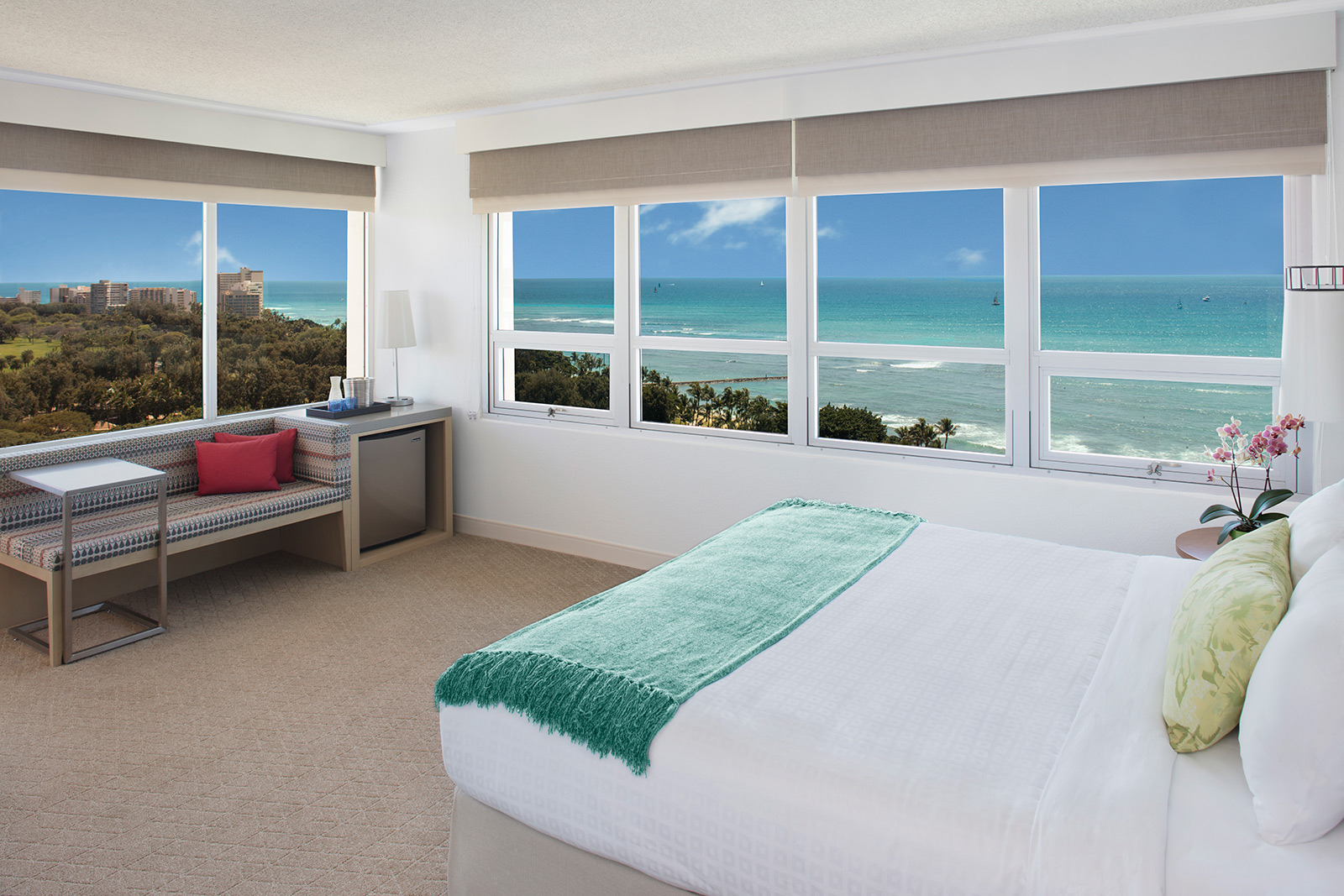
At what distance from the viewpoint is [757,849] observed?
166 centimetres

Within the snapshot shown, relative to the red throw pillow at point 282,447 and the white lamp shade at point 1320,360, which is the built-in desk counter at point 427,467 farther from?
the white lamp shade at point 1320,360

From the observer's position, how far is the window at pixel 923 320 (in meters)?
3.87

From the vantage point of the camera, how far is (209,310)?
5.12 meters

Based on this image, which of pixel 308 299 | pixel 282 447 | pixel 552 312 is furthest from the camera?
pixel 308 299

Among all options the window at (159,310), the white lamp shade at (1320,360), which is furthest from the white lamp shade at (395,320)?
the white lamp shade at (1320,360)

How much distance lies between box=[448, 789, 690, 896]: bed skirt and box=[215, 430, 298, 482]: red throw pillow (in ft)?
11.0

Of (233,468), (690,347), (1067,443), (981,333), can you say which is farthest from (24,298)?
(1067,443)

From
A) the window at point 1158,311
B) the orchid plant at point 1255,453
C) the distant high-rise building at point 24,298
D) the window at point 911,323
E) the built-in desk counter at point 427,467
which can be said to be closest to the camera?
the orchid plant at point 1255,453

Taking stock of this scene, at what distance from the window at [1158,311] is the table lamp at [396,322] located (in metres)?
3.65

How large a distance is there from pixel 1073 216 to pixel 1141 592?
2.15m

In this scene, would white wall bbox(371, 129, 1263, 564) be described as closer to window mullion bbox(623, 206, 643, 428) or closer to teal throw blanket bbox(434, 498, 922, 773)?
window mullion bbox(623, 206, 643, 428)

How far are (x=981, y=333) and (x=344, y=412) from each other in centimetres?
354

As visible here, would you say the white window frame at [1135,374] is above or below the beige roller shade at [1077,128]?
below

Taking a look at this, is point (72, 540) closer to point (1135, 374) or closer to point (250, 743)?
point (250, 743)
